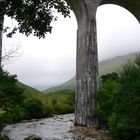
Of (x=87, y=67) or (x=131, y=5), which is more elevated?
(x=131, y=5)

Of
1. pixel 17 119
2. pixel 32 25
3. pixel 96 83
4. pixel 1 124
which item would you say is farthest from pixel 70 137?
pixel 17 119

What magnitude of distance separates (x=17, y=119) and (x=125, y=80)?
19.0 meters

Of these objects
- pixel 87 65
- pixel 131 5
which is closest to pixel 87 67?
pixel 87 65

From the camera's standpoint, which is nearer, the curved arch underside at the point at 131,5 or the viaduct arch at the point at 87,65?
the viaduct arch at the point at 87,65

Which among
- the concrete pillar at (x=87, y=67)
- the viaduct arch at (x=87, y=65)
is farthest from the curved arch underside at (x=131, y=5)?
the concrete pillar at (x=87, y=67)

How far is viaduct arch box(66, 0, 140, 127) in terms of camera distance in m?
21.4

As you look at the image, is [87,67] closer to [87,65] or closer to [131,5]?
[87,65]

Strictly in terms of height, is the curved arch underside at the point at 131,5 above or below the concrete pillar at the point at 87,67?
above

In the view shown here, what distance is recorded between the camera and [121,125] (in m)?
13.0

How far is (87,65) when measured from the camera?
2158 cm

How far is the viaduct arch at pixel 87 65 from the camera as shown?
21406 mm

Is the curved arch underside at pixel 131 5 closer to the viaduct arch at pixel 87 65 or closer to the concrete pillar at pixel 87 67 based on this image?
the viaduct arch at pixel 87 65

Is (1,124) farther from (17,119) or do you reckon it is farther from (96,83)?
(17,119)

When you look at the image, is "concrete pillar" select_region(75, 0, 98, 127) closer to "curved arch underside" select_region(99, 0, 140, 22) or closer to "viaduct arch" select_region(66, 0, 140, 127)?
"viaduct arch" select_region(66, 0, 140, 127)
